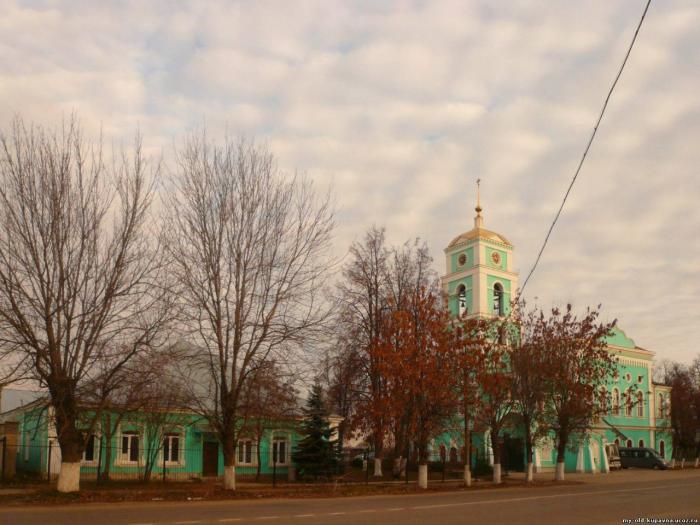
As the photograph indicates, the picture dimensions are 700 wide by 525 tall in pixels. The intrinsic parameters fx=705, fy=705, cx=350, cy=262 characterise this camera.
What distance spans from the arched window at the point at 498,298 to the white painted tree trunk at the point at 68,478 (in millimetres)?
32151

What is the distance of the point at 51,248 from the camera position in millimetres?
20672

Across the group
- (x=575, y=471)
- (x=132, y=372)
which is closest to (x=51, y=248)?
(x=132, y=372)

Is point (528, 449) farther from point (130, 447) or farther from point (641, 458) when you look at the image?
point (641, 458)

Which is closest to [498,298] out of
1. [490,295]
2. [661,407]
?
[490,295]

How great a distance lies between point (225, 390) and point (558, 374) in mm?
18518

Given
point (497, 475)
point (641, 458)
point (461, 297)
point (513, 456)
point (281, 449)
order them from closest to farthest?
point (497, 475), point (281, 449), point (513, 456), point (461, 297), point (641, 458)

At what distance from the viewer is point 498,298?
47.7 meters

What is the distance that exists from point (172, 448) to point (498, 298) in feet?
81.1

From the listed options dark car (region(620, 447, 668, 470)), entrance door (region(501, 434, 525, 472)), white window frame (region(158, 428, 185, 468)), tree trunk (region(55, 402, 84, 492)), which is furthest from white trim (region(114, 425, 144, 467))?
dark car (region(620, 447, 668, 470))

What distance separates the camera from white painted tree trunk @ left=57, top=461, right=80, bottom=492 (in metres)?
20.4

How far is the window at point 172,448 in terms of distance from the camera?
104 ft

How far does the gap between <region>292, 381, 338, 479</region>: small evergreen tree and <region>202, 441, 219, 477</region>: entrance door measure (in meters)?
3.64

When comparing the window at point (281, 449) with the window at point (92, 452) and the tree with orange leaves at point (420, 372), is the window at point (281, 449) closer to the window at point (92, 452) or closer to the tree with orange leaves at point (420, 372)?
the tree with orange leaves at point (420, 372)

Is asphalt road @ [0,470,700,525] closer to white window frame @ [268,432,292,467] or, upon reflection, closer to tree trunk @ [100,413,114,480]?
tree trunk @ [100,413,114,480]
